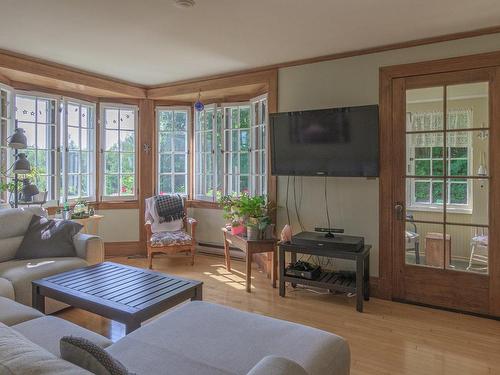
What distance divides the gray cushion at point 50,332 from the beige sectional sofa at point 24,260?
0.94 m

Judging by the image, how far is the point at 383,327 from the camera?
2.87 meters

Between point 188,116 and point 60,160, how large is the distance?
185 centimetres

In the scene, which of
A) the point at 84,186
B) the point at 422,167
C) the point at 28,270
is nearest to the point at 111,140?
the point at 84,186

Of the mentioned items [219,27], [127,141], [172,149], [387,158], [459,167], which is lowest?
[459,167]

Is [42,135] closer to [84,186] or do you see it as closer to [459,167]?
[84,186]

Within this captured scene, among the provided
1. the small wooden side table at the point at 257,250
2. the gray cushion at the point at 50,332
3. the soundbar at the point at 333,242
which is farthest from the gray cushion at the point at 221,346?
the small wooden side table at the point at 257,250

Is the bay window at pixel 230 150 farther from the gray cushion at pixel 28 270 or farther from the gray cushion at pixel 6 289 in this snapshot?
the gray cushion at pixel 6 289

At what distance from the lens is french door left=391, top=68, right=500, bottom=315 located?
3.07m

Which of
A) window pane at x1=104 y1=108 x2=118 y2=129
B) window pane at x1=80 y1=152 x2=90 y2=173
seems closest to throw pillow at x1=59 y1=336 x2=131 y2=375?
window pane at x1=80 y1=152 x2=90 y2=173

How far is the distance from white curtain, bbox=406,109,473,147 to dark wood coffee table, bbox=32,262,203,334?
94.8 inches

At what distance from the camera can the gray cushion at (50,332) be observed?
1.65 meters

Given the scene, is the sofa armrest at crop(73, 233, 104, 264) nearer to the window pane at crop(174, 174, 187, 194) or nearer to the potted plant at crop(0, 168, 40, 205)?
the potted plant at crop(0, 168, 40, 205)

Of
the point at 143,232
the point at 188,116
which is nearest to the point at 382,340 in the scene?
the point at 143,232

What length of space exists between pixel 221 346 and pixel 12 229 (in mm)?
2636
